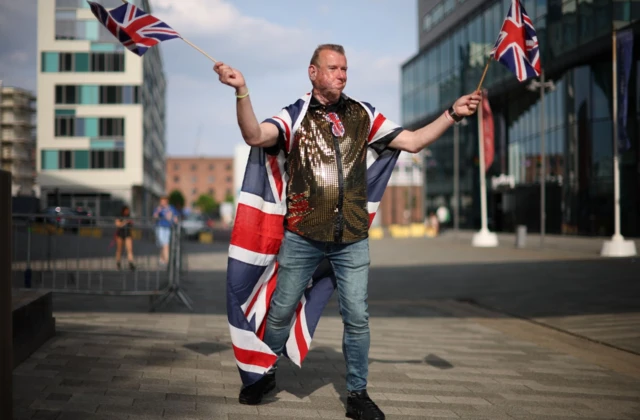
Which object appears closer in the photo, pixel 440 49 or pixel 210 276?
pixel 210 276

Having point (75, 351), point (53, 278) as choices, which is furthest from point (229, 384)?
point (53, 278)

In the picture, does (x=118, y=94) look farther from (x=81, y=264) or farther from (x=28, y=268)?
(x=28, y=268)

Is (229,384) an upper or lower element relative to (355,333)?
lower

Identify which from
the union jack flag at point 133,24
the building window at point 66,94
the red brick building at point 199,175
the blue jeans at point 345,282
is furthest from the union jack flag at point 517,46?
the red brick building at point 199,175

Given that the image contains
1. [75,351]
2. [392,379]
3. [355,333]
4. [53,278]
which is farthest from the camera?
[53,278]

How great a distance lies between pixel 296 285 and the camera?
159 inches

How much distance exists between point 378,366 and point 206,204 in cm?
13719

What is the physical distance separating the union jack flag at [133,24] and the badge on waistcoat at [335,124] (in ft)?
3.81

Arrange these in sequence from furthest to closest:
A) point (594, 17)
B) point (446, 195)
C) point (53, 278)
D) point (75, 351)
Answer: point (446, 195)
point (594, 17)
point (53, 278)
point (75, 351)

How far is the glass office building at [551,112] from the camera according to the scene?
2866cm

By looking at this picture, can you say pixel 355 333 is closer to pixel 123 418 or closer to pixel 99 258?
pixel 123 418

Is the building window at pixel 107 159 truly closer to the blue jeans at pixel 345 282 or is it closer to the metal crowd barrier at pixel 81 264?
the metal crowd barrier at pixel 81 264

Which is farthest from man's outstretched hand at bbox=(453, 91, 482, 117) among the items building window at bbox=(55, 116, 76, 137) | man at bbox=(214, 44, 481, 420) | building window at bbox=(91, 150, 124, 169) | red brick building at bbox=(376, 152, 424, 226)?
red brick building at bbox=(376, 152, 424, 226)

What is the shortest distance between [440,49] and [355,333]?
44286mm
